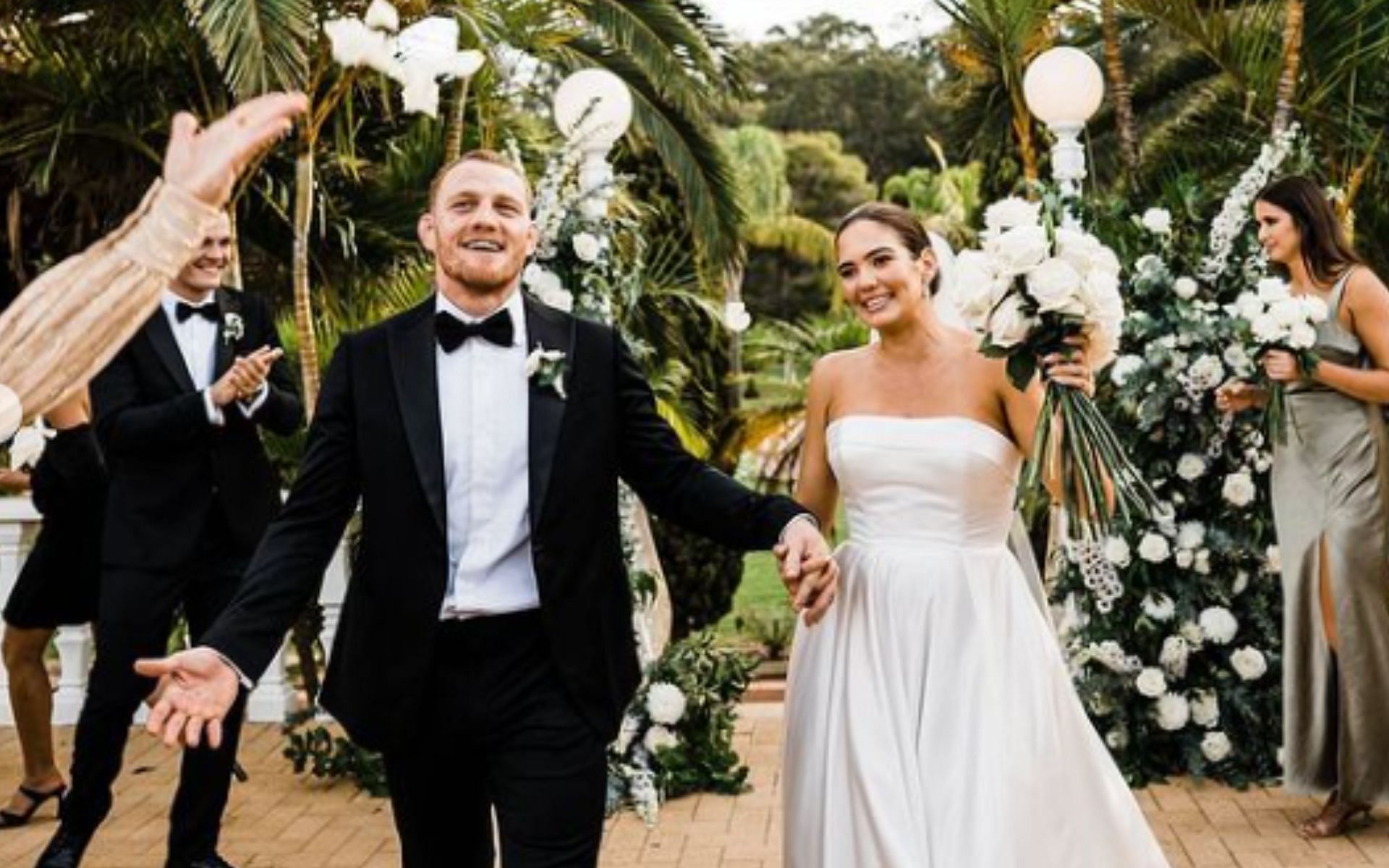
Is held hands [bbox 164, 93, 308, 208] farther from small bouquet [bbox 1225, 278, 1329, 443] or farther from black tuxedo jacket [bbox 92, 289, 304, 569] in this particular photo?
small bouquet [bbox 1225, 278, 1329, 443]

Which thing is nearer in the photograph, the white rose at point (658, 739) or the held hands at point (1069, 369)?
the held hands at point (1069, 369)

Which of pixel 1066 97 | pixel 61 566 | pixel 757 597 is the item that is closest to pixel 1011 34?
pixel 1066 97

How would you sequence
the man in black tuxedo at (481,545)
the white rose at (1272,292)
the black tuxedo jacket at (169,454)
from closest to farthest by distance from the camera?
1. the man in black tuxedo at (481,545)
2. the black tuxedo jacket at (169,454)
3. the white rose at (1272,292)

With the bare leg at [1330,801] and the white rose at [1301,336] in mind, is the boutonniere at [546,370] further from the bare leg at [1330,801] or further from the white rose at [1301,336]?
the bare leg at [1330,801]

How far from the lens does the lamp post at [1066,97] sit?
7.34 m

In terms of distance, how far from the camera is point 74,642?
852 cm

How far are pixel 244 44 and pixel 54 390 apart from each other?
238 inches

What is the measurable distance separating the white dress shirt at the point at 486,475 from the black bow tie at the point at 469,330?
0.03 meters

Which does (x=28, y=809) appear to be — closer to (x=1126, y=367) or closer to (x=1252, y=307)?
(x=1126, y=367)

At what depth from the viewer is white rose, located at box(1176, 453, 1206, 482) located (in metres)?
7.12

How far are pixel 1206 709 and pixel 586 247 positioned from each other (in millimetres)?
2812

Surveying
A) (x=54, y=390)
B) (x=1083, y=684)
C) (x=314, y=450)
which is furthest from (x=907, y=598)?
(x=54, y=390)

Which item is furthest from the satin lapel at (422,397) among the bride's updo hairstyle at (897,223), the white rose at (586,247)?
the white rose at (586,247)

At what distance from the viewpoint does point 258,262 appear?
391 inches
